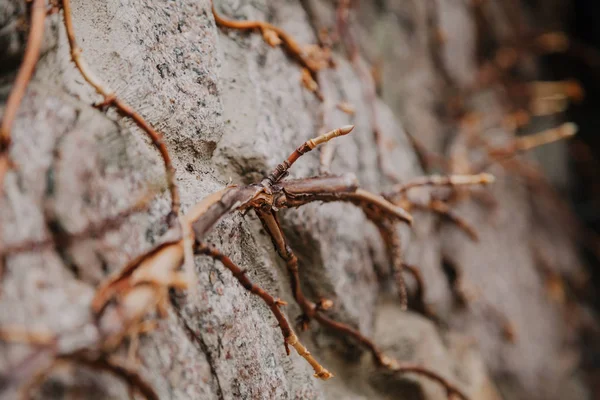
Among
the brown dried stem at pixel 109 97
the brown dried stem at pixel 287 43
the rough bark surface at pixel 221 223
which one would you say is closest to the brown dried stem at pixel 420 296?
the rough bark surface at pixel 221 223

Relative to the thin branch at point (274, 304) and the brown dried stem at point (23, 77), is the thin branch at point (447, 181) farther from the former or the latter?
the brown dried stem at point (23, 77)

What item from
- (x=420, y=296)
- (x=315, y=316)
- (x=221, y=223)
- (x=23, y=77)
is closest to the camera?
(x=23, y=77)

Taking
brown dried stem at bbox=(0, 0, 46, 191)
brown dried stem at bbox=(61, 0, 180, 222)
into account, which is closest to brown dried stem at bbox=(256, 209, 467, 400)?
brown dried stem at bbox=(61, 0, 180, 222)

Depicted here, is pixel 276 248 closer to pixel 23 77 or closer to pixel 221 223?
pixel 221 223

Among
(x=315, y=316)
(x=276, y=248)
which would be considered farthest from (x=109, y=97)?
(x=315, y=316)

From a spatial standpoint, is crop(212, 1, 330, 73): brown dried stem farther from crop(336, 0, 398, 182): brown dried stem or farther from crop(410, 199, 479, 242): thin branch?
crop(410, 199, 479, 242): thin branch

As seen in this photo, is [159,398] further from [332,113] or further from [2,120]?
[332,113]

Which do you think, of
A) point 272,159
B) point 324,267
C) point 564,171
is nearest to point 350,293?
point 324,267
